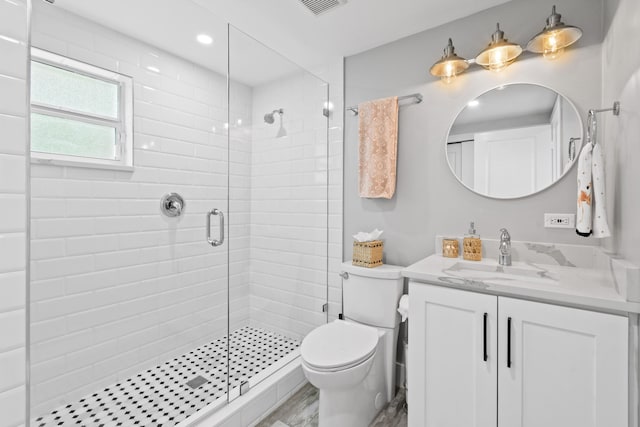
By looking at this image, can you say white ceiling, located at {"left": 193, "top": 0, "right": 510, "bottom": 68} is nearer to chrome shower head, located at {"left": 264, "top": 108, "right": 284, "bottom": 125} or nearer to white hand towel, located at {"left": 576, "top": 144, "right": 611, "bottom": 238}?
chrome shower head, located at {"left": 264, "top": 108, "right": 284, "bottom": 125}

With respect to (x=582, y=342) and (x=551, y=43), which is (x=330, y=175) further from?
(x=582, y=342)

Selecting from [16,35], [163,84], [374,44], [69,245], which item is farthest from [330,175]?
[16,35]

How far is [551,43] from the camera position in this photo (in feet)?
5.08

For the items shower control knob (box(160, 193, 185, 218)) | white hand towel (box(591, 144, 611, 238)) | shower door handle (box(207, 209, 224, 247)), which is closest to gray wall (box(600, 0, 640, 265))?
white hand towel (box(591, 144, 611, 238))

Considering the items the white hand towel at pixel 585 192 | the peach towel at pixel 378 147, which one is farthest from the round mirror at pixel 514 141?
the peach towel at pixel 378 147

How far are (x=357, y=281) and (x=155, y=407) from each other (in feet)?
4.52

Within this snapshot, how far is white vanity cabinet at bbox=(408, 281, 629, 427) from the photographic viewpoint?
41.6 inches

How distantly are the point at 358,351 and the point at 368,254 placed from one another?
2.11 ft

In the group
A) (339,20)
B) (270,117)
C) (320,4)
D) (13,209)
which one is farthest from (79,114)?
(339,20)

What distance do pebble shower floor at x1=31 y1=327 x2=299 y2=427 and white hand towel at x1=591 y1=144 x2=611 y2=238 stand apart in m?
1.93

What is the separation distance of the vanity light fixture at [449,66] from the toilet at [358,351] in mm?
1265

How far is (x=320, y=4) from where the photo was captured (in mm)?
1750

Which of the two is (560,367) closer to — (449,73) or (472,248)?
(472,248)

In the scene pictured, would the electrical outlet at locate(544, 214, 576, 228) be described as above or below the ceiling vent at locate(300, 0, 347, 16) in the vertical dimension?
below
